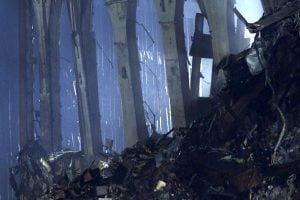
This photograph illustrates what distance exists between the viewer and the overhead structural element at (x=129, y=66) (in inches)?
482

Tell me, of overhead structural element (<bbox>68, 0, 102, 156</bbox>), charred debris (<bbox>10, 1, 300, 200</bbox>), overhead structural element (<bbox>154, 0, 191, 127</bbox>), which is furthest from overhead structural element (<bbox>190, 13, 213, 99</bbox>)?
overhead structural element (<bbox>68, 0, 102, 156</bbox>)

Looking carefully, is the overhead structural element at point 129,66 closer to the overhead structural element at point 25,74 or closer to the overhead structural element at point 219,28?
the overhead structural element at point 219,28

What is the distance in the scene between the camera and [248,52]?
8109 millimetres

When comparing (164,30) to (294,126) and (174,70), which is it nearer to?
(174,70)

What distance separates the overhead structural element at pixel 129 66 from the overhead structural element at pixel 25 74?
5.39m

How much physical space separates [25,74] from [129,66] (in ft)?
19.3

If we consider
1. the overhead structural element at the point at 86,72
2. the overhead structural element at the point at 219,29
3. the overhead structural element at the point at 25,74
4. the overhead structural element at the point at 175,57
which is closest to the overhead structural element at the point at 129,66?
the overhead structural element at the point at 175,57

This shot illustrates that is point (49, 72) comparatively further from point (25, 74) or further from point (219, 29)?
point (219, 29)

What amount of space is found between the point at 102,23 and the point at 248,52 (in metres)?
9.62

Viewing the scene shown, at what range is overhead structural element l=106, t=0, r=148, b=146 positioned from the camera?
1225 cm

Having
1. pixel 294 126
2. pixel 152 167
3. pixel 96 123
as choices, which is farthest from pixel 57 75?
pixel 294 126

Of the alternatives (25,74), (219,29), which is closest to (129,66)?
(219,29)

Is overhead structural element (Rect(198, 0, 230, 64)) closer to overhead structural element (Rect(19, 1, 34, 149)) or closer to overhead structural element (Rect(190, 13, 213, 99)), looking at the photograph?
overhead structural element (Rect(190, 13, 213, 99))

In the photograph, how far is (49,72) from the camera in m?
15.3
